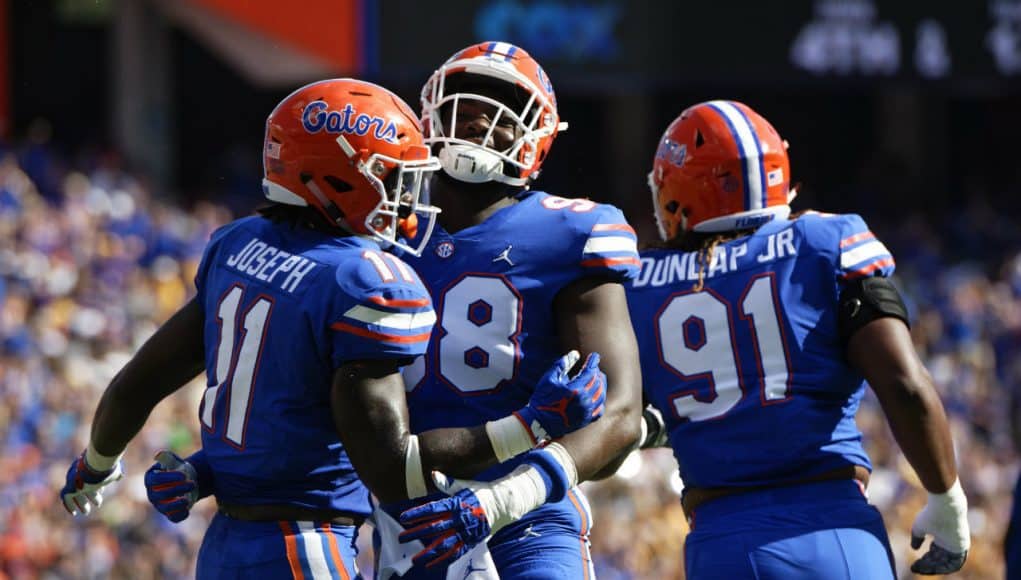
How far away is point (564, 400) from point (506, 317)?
1.08ft

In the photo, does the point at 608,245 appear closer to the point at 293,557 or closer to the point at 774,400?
the point at 774,400

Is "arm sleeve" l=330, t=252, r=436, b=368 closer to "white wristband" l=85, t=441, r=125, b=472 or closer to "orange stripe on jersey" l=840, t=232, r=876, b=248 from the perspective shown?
"white wristband" l=85, t=441, r=125, b=472

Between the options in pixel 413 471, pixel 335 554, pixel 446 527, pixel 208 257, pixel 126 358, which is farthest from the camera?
pixel 126 358

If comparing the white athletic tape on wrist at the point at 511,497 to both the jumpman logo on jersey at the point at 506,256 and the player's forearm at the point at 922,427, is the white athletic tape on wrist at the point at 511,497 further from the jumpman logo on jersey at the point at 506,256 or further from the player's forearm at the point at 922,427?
the player's forearm at the point at 922,427

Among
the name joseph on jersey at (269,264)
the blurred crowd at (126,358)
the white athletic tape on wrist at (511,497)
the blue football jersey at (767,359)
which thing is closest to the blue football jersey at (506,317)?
the white athletic tape on wrist at (511,497)

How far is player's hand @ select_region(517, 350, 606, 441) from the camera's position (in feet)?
10.4

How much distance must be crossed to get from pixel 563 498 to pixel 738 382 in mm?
682

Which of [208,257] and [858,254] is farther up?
[208,257]

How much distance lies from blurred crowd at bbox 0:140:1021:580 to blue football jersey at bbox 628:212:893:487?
2.54 ft

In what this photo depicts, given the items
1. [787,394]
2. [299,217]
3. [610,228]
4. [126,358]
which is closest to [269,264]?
[299,217]

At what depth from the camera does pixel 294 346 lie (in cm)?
322

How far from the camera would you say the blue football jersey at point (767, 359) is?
3.78 metres


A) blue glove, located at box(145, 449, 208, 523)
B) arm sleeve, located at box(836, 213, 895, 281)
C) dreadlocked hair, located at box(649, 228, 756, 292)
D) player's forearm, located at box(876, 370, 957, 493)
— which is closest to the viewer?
blue glove, located at box(145, 449, 208, 523)

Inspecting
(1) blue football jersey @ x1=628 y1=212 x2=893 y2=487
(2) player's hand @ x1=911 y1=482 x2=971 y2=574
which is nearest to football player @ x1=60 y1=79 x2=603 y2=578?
(1) blue football jersey @ x1=628 y1=212 x2=893 y2=487
